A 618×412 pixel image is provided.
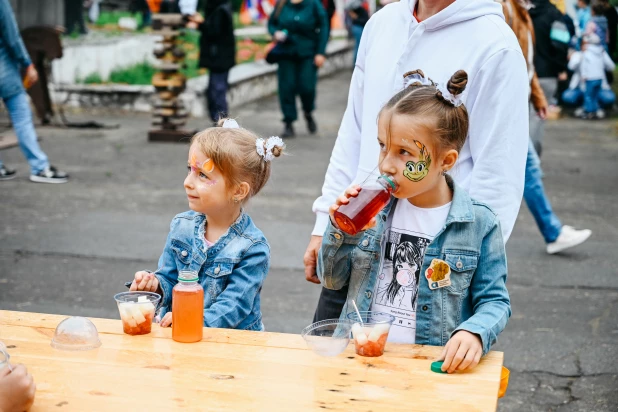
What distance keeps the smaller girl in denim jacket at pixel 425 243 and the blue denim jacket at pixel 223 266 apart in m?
0.36

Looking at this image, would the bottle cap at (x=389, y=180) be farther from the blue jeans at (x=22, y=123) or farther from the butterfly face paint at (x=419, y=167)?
the blue jeans at (x=22, y=123)

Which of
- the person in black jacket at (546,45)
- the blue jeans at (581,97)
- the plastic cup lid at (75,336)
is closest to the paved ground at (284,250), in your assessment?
the person in black jacket at (546,45)

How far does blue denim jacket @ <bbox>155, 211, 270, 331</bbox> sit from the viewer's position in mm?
3057

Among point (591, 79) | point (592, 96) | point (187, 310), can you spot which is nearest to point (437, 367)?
point (187, 310)

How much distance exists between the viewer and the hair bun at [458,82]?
2.62 metres

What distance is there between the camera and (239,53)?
19547 mm

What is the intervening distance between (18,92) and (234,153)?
6437 mm

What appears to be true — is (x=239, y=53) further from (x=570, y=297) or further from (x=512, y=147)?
(x=512, y=147)

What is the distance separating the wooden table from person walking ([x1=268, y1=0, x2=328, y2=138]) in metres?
9.22

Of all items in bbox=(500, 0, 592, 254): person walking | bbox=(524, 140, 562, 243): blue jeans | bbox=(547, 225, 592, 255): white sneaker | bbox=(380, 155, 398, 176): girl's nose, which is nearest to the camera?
bbox=(380, 155, 398, 176): girl's nose

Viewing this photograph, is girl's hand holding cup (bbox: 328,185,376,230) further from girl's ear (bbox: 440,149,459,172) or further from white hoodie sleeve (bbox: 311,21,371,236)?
white hoodie sleeve (bbox: 311,21,371,236)

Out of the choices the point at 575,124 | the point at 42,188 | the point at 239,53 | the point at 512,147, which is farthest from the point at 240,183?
the point at 239,53

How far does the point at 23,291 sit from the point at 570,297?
3536mm

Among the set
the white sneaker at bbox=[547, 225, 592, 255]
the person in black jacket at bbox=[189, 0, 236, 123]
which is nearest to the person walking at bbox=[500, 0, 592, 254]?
the white sneaker at bbox=[547, 225, 592, 255]
